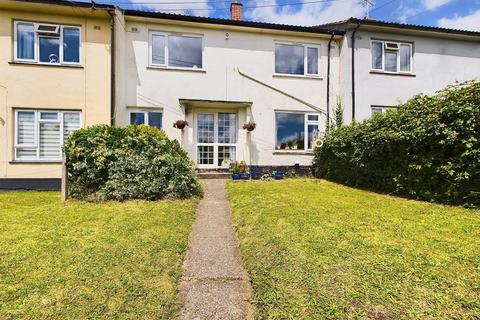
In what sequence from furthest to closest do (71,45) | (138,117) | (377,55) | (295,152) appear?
(377,55), (295,152), (138,117), (71,45)

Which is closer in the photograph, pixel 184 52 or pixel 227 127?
pixel 184 52

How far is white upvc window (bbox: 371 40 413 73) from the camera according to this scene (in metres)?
13.6

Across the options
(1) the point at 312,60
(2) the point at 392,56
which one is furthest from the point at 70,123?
(2) the point at 392,56

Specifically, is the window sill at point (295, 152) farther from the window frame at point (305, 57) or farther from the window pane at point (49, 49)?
the window pane at point (49, 49)

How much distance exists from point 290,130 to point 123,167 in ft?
25.2

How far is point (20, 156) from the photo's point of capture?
1079 centimetres

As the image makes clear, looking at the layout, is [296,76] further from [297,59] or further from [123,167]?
[123,167]

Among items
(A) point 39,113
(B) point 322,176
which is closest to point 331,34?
(B) point 322,176

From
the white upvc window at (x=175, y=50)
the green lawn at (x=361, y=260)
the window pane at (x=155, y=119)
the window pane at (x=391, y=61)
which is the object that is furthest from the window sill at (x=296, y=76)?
the green lawn at (x=361, y=260)

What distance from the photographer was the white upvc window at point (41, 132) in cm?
1077

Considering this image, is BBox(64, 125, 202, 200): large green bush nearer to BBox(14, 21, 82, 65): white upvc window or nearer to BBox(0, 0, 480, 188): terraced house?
BBox(0, 0, 480, 188): terraced house

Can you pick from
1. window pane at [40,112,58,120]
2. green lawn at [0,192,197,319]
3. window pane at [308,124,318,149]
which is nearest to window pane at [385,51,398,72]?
window pane at [308,124,318,149]

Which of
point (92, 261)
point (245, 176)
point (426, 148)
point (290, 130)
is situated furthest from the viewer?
point (290, 130)

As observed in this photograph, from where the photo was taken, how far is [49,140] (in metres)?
11.0
